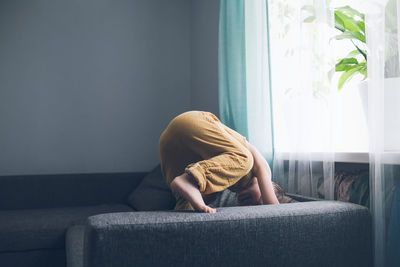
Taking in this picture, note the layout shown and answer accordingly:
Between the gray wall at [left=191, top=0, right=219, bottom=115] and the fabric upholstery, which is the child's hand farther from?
the gray wall at [left=191, top=0, right=219, bottom=115]

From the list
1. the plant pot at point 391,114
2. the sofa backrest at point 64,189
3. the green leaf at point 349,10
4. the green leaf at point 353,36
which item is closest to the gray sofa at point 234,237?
the plant pot at point 391,114

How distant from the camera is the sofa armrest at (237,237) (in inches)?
36.8

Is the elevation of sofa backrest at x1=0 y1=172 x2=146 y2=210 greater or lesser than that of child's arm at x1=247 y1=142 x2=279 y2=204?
lesser

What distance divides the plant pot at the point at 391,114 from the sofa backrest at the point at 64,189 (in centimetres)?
194

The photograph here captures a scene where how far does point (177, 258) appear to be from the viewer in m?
0.97

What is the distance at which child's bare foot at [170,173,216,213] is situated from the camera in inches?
42.3

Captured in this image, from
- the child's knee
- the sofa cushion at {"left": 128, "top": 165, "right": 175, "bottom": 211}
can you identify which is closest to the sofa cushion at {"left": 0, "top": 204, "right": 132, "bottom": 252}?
the sofa cushion at {"left": 128, "top": 165, "right": 175, "bottom": 211}

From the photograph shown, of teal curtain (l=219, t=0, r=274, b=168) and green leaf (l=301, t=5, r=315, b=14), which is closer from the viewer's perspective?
green leaf (l=301, t=5, r=315, b=14)

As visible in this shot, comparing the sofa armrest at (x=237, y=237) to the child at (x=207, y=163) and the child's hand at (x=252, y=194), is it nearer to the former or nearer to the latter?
the child at (x=207, y=163)

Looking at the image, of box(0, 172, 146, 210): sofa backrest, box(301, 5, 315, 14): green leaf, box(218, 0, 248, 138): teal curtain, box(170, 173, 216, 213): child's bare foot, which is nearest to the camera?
box(170, 173, 216, 213): child's bare foot

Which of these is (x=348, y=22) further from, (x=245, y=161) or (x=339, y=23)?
(x=245, y=161)

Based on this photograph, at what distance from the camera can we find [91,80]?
3.19m

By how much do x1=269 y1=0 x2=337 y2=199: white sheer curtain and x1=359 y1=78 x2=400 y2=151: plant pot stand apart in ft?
0.90

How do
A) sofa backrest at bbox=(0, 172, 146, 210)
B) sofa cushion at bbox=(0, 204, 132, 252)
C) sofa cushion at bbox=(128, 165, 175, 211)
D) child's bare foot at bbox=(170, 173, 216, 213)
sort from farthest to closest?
sofa backrest at bbox=(0, 172, 146, 210) → sofa cushion at bbox=(128, 165, 175, 211) → sofa cushion at bbox=(0, 204, 132, 252) → child's bare foot at bbox=(170, 173, 216, 213)
